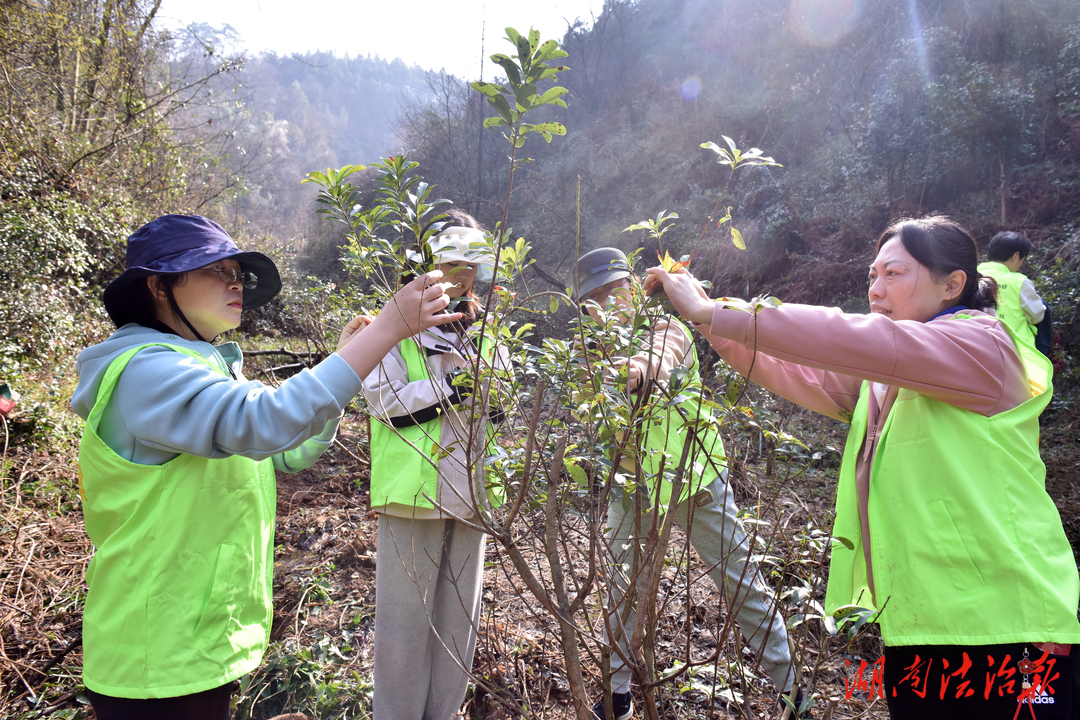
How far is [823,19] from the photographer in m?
12.4

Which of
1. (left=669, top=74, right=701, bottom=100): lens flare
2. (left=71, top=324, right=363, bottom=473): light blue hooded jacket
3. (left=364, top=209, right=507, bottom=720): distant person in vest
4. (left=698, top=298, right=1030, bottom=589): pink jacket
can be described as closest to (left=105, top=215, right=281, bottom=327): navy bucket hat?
(left=71, top=324, right=363, bottom=473): light blue hooded jacket

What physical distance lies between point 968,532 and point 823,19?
1471 cm

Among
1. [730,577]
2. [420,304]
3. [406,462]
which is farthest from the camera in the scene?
[730,577]

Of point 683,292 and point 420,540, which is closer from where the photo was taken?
point 683,292

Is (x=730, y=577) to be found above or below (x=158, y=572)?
below

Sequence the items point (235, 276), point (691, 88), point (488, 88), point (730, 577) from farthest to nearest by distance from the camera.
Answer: point (691, 88), point (730, 577), point (235, 276), point (488, 88)

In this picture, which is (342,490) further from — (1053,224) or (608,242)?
(1053,224)

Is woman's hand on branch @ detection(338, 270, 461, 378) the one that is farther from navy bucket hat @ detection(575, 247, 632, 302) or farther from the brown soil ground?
navy bucket hat @ detection(575, 247, 632, 302)

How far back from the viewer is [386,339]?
117 cm

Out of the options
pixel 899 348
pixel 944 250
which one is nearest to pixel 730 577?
pixel 899 348

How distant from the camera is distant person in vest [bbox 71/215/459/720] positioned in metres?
1.13

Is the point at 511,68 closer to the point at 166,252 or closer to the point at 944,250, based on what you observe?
the point at 166,252

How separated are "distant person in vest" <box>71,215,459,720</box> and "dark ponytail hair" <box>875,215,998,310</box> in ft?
4.32

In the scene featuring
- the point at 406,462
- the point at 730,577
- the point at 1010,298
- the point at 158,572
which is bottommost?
the point at 730,577
